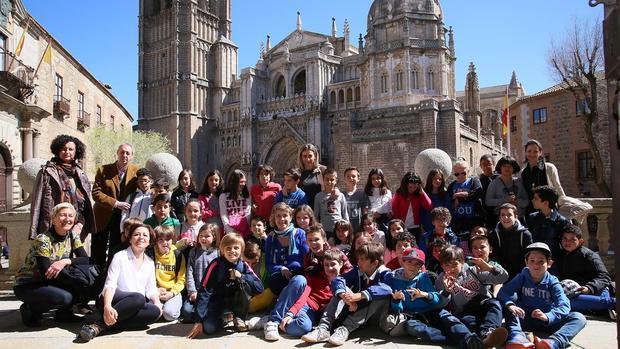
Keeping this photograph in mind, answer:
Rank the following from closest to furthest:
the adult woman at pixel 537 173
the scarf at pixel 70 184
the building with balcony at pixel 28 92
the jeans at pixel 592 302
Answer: the jeans at pixel 592 302
the scarf at pixel 70 184
the adult woman at pixel 537 173
the building with balcony at pixel 28 92

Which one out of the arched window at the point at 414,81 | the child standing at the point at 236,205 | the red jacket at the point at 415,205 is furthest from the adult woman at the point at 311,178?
the arched window at the point at 414,81

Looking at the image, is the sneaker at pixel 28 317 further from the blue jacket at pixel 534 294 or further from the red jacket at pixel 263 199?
the blue jacket at pixel 534 294

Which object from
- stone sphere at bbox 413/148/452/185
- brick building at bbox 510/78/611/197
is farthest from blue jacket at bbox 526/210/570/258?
brick building at bbox 510/78/611/197

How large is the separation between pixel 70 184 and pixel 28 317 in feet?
4.51

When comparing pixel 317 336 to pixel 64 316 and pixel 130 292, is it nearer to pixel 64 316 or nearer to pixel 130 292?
pixel 130 292

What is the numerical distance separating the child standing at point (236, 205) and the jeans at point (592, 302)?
3.65m

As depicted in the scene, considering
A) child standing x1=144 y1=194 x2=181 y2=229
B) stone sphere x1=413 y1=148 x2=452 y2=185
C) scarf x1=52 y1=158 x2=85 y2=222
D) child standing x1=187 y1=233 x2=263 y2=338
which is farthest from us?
stone sphere x1=413 y1=148 x2=452 y2=185

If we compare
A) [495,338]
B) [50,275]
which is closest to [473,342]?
[495,338]

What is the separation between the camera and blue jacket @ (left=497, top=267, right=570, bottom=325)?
442 centimetres

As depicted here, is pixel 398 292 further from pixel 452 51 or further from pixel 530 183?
pixel 452 51

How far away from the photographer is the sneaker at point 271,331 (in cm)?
435

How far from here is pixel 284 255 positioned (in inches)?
209

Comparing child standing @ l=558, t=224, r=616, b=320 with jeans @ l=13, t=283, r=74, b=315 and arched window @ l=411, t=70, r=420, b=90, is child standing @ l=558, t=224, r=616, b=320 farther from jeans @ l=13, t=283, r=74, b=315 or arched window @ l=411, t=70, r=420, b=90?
arched window @ l=411, t=70, r=420, b=90

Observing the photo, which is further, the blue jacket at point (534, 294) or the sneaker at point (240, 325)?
the sneaker at point (240, 325)
